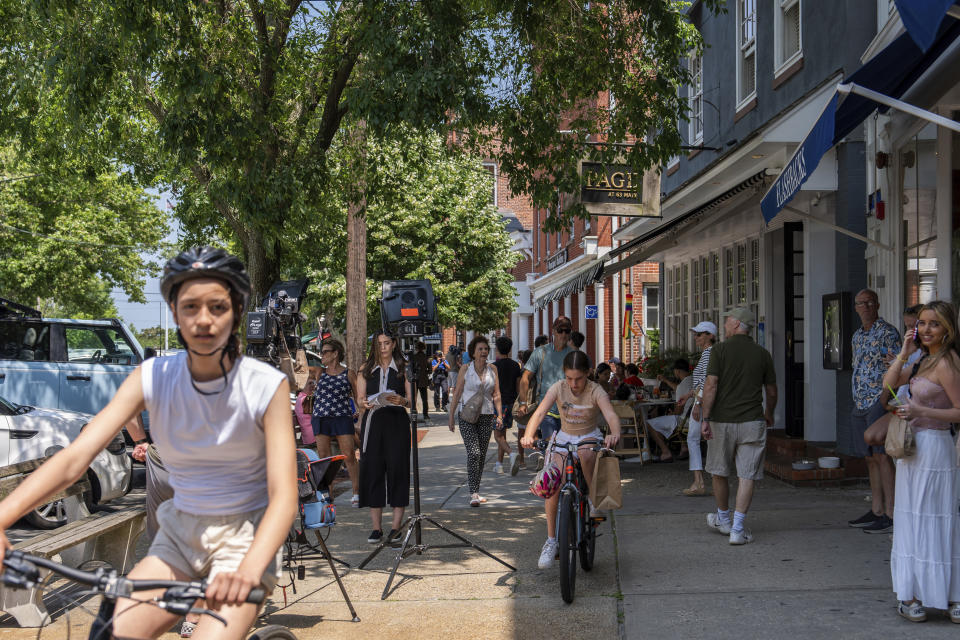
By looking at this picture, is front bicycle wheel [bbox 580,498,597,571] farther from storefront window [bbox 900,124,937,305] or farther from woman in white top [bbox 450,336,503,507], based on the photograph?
storefront window [bbox 900,124,937,305]

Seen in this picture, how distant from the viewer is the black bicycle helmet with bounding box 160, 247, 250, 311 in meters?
2.83

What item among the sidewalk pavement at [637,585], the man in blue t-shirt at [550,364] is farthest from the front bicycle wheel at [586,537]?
the man in blue t-shirt at [550,364]

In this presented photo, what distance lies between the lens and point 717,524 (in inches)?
320

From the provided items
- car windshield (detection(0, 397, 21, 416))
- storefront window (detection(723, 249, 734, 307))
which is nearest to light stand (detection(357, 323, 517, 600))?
car windshield (detection(0, 397, 21, 416))

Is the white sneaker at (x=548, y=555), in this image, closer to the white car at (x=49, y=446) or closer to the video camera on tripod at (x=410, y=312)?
the video camera on tripod at (x=410, y=312)

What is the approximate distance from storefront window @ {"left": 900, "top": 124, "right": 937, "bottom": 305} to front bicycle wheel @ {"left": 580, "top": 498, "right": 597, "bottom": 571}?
4.11 meters

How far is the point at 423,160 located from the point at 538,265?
89.1 ft

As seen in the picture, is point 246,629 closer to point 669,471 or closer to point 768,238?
point 669,471

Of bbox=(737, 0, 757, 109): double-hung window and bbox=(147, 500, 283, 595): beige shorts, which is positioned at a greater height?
bbox=(737, 0, 757, 109): double-hung window

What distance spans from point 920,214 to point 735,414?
2798mm

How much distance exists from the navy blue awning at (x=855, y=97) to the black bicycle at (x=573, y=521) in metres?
2.39

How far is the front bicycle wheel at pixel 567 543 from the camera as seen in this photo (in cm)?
595

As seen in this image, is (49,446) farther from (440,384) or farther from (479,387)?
(440,384)

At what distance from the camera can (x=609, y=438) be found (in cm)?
650
